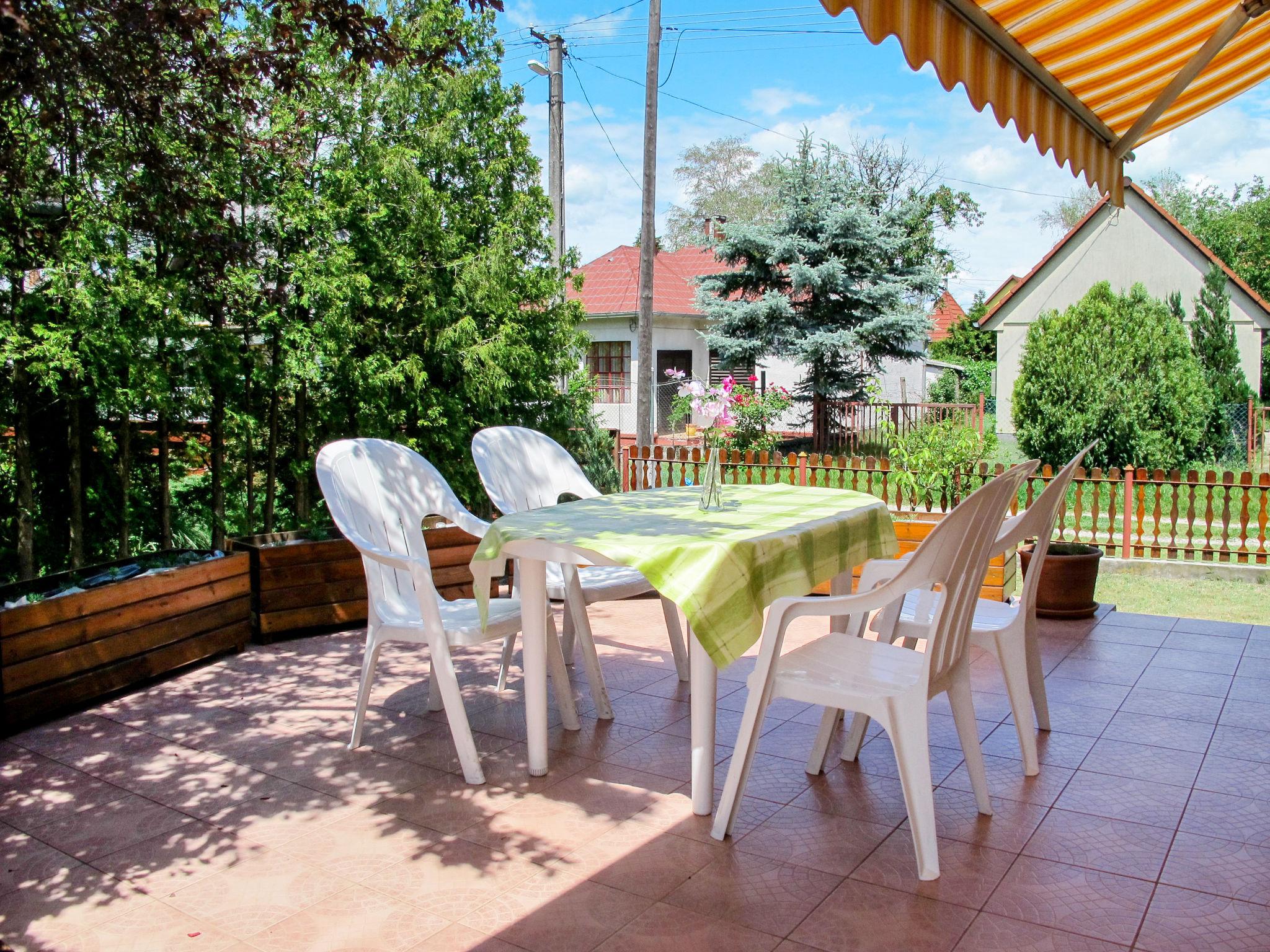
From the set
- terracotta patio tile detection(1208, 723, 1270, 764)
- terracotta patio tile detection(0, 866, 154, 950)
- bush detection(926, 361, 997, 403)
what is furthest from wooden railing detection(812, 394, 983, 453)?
terracotta patio tile detection(0, 866, 154, 950)

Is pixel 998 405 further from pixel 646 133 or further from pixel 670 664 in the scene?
pixel 670 664

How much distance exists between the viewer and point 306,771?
3.57 meters

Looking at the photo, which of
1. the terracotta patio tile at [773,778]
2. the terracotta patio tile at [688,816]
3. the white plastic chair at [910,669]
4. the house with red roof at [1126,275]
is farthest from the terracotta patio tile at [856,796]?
the house with red roof at [1126,275]

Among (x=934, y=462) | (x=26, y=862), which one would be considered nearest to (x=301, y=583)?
(x=26, y=862)

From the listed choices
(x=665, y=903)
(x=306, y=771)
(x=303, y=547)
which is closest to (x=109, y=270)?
(x=303, y=547)

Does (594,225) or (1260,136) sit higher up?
(1260,136)

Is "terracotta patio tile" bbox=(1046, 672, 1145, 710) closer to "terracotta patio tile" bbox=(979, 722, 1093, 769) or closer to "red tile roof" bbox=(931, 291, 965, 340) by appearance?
"terracotta patio tile" bbox=(979, 722, 1093, 769)

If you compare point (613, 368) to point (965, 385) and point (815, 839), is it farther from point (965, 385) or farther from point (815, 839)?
point (815, 839)

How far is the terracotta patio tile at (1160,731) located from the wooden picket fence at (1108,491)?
3445mm

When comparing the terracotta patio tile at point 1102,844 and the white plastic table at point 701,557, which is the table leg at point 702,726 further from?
the terracotta patio tile at point 1102,844

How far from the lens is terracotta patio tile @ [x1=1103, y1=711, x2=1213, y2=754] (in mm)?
3748

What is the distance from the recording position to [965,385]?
25.5 m

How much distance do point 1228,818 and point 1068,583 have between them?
2.74 m

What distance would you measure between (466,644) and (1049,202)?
144ft
